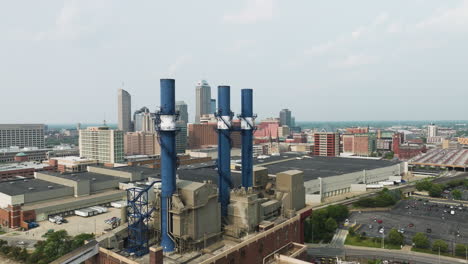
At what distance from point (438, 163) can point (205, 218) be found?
15621 centimetres

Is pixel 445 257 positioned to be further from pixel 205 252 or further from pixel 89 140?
pixel 89 140

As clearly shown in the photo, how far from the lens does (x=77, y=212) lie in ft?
280

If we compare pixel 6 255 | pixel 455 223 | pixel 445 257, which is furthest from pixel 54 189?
pixel 455 223

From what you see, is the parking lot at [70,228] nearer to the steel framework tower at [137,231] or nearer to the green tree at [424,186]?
the steel framework tower at [137,231]

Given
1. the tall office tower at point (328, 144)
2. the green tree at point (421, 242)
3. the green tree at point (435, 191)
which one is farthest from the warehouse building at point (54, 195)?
the tall office tower at point (328, 144)

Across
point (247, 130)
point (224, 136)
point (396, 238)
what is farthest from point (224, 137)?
point (396, 238)

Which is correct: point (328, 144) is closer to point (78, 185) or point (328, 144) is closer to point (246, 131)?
point (78, 185)

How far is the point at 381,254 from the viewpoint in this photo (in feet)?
203

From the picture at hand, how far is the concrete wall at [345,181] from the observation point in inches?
4082

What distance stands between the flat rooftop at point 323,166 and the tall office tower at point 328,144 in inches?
1135

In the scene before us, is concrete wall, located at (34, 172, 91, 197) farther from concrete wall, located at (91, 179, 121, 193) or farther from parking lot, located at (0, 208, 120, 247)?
parking lot, located at (0, 208, 120, 247)

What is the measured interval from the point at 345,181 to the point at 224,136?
76560mm

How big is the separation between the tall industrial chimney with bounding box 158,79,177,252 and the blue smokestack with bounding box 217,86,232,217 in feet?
40.2

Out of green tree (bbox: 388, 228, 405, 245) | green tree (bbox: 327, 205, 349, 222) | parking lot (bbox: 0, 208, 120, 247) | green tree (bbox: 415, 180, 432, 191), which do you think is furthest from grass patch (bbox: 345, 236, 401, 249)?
parking lot (bbox: 0, 208, 120, 247)
